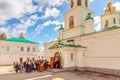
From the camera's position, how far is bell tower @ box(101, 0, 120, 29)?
26.8m

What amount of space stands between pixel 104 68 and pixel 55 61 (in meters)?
6.86

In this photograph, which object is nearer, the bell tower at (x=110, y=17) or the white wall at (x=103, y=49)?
the white wall at (x=103, y=49)

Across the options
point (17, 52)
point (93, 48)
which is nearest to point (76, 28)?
point (93, 48)

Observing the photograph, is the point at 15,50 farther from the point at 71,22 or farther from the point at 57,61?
the point at 57,61

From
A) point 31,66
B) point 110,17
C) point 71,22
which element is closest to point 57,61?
point 31,66

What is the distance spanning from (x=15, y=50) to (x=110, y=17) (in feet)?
75.8

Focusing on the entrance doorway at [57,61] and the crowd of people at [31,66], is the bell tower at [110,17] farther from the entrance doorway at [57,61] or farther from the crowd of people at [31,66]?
the crowd of people at [31,66]

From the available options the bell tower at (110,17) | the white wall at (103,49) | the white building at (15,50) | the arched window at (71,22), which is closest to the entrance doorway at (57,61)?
the white wall at (103,49)

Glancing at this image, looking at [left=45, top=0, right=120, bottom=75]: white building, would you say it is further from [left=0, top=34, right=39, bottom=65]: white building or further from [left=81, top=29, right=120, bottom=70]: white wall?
[left=0, top=34, right=39, bottom=65]: white building

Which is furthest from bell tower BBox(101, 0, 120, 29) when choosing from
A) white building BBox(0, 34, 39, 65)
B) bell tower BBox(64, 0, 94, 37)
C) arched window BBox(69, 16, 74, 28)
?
white building BBox(0, 34, 39, 65)

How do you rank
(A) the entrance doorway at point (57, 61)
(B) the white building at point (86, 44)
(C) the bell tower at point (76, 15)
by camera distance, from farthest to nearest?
(C) the bell tower at point (76, 15) < (A) the entrance doorway at point (57, 61) < (B) the white building at point (86, 44)

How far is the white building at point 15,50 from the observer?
32219 millimetres

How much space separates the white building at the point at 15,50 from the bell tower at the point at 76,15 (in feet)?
49.0

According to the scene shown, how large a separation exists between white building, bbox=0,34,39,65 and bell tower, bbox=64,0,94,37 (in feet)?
49.0
